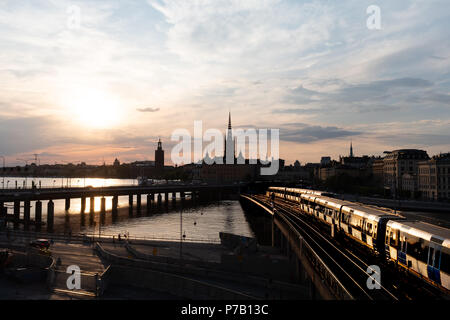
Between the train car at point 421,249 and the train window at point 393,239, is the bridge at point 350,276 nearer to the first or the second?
the train car at point 421,249

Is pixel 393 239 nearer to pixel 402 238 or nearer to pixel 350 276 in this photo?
pixel 402 238

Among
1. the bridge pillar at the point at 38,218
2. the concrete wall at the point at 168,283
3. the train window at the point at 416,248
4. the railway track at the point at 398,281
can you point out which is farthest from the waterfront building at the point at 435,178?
the bridge pillar at the point at 38,218

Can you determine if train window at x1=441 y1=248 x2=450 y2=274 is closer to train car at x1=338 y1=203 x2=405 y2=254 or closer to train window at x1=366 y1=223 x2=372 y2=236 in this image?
train car at x1=338 y1=203 x2=405 y2=254

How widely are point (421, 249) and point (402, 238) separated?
1925 mm

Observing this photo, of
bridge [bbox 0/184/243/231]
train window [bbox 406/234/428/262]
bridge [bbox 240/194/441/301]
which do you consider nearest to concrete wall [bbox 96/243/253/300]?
bridge [bbox 240/194/441/301]

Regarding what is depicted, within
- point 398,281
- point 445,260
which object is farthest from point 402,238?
point 445,260

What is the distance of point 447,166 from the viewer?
93438 millimetres

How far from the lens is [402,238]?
18266mm

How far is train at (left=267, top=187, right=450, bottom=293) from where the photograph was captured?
1488 cm

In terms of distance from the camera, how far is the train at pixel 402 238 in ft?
48.8

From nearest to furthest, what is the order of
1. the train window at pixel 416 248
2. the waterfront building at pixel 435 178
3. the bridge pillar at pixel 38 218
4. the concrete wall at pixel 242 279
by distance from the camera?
the train window at pixel 416 248, the concrete wall at pixel 242 279, the bridge pillar at pixel 38 218, the waterfront building at pixel 435 178
